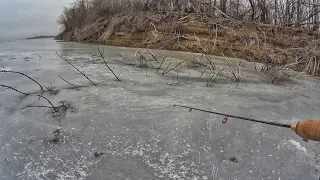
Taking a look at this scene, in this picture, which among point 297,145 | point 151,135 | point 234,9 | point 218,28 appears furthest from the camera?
point 234,9

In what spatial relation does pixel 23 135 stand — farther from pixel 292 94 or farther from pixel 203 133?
pixel 292 94

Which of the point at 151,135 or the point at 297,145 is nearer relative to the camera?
the point at 297,145

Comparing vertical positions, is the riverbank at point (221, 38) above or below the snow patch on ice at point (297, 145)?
above

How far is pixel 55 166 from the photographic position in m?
3.78

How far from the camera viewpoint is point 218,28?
15.8m

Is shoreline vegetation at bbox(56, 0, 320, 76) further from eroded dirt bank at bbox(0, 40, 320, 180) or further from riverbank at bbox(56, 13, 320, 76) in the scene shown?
eroded dirt bank at bbox(0, 40, 320, 180)

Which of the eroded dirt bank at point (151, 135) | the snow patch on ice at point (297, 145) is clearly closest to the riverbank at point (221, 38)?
the eroded dirt bank at point (151, 135)

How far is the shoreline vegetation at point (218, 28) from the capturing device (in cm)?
1335

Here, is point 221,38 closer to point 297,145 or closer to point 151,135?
point 297,145

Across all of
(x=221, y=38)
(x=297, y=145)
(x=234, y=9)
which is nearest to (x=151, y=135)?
(x=297, y=145)

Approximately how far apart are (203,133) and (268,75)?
5.79m

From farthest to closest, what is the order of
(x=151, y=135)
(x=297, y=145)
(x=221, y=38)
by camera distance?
(x=221, y=38), (x=151, y=135), (x=297, y=145)

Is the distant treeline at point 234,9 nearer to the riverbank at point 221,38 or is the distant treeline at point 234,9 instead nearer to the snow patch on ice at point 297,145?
the riverbank at point 221,38

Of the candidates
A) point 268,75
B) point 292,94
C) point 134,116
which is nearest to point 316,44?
point 268,75
